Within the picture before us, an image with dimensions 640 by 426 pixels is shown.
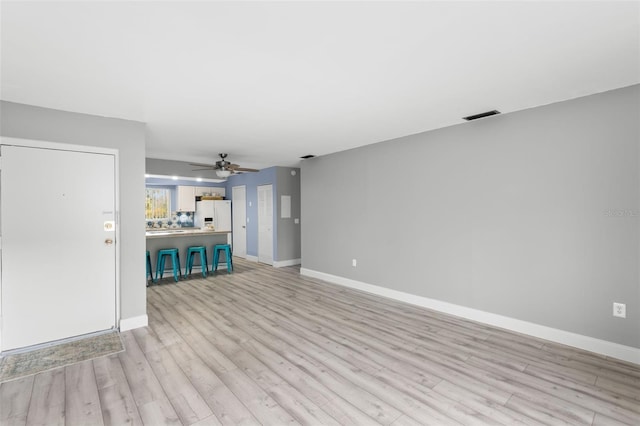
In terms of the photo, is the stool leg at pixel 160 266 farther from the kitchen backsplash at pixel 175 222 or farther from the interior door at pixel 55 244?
the kitchen backsplash at pixel 175 222

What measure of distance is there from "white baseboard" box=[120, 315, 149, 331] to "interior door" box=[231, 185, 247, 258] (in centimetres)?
493

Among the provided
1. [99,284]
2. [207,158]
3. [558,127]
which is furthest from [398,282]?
[207,158]

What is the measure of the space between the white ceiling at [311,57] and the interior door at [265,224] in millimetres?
4064

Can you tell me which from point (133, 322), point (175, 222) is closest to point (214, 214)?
point (175, 222)

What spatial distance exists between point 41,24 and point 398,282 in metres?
4.72

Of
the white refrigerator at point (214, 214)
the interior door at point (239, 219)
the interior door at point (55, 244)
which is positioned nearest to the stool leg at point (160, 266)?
the interior door at point (55, 244)

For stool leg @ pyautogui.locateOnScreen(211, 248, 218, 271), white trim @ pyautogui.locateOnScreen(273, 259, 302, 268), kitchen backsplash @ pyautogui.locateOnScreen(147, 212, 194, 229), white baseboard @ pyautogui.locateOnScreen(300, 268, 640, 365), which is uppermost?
kitchen backsplash @ pyautogui.locateOnScreen(147, 212, 194, 229)

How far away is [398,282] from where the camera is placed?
472 cm

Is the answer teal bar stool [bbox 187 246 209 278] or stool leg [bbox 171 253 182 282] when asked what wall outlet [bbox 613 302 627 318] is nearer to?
teal bar stool [bbox 187 246 209 278]

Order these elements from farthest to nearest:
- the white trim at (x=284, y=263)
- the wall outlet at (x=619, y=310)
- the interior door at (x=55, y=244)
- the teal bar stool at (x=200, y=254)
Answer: the white trim at (x=284, y=263)
the teal bar stool at (x=200, y=254)
the interior door at (x=55, y=244)
the wall outlet at (x=619, y=310)

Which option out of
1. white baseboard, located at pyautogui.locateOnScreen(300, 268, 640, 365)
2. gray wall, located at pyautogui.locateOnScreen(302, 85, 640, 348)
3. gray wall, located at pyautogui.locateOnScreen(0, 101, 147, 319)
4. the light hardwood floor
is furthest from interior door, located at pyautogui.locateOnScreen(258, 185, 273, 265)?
gray wall, located at pyautogui.locateOnScreen(0, 101, 147, 319)

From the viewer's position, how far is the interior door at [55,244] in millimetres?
3020

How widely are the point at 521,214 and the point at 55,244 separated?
5215mm

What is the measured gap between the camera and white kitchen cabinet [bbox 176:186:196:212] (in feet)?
28.1
